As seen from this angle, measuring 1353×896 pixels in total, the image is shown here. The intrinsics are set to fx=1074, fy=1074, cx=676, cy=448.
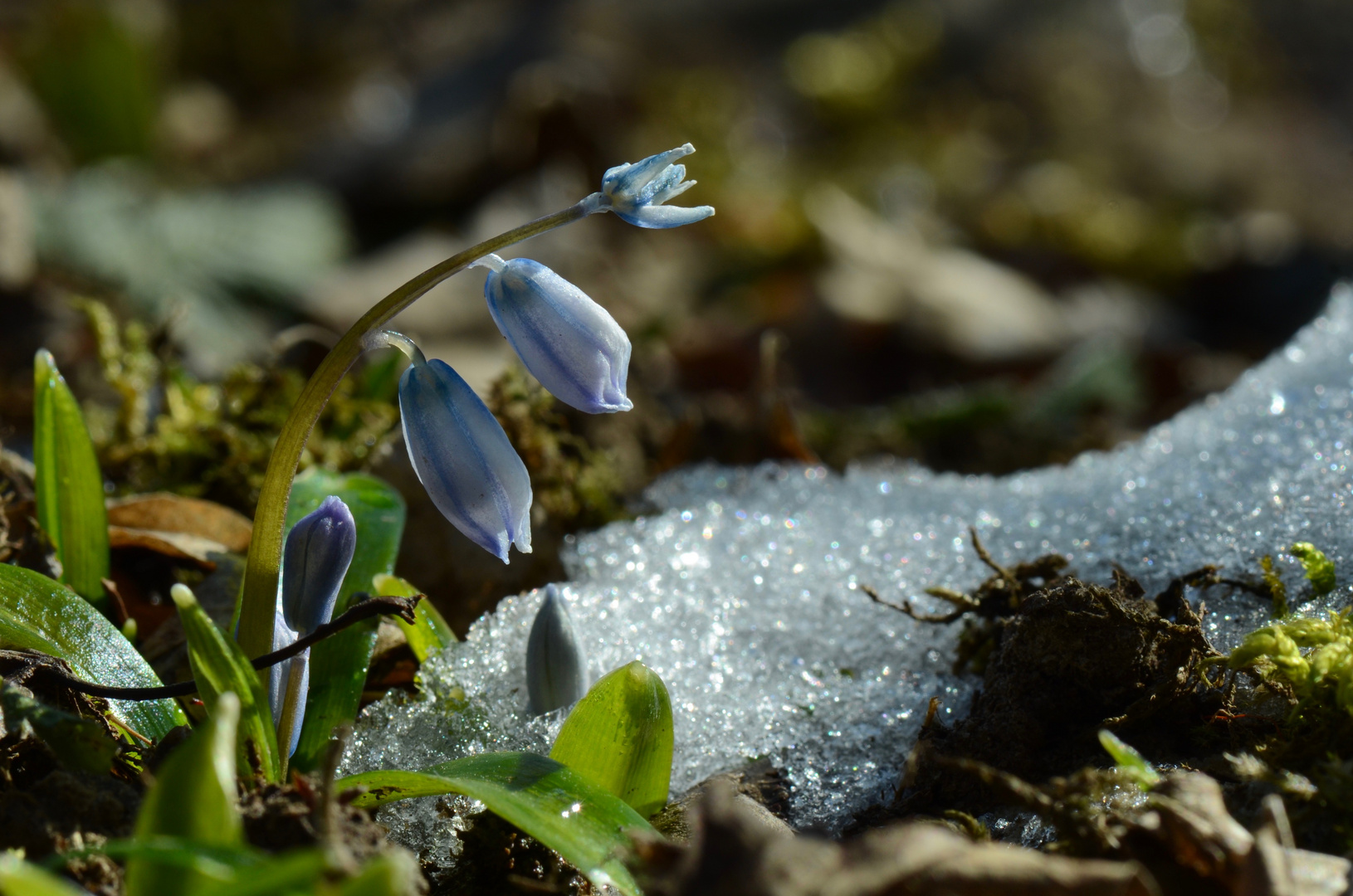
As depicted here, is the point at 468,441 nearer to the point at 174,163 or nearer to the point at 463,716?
the point at 463,716

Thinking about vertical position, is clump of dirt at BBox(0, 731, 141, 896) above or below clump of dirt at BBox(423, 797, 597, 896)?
above

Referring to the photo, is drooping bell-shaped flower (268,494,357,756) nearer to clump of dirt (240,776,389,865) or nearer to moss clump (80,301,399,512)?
clump of dirt (240,776,389,865)

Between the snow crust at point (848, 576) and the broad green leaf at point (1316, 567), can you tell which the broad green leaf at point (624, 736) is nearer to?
the snow crust at point (848, 576)

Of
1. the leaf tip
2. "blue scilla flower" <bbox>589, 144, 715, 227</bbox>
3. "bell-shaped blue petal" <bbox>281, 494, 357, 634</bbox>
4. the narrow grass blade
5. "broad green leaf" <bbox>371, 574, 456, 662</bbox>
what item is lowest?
"broad green leaf" <bbox>371, 574, 456, 662</bbox>

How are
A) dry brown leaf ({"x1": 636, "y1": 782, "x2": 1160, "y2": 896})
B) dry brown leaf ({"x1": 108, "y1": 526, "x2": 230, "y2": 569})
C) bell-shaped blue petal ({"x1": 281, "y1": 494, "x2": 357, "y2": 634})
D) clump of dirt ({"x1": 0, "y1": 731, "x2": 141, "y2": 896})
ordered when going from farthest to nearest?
dry brown leaf ({"x1": 108, "y1": 526, "x2": 230, "y2": 569}), bell-shaped blue petal ({"x1": 281, "y1": 494, "x2": 357, "y2": 634}), clump of dirt ({"x1": 0, "y1": 731, "x2": 141, "y2": 896}), dry brown leaf ({"x1": 636, "y1": 782, "x2": 1160, "y2": 896})

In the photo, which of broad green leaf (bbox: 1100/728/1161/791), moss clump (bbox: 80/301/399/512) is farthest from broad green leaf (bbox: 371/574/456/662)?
broad green leaf (bbox: 1100/728/1161/791)

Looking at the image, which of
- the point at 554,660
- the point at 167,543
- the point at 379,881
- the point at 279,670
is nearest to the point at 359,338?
the point at 279,670

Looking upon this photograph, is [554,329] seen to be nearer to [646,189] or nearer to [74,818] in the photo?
[646,189]

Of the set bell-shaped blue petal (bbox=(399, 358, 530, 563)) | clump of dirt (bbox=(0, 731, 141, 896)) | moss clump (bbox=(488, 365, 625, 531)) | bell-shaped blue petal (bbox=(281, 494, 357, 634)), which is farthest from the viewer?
moss clump (bbox=(488, 365, 625, 531))
